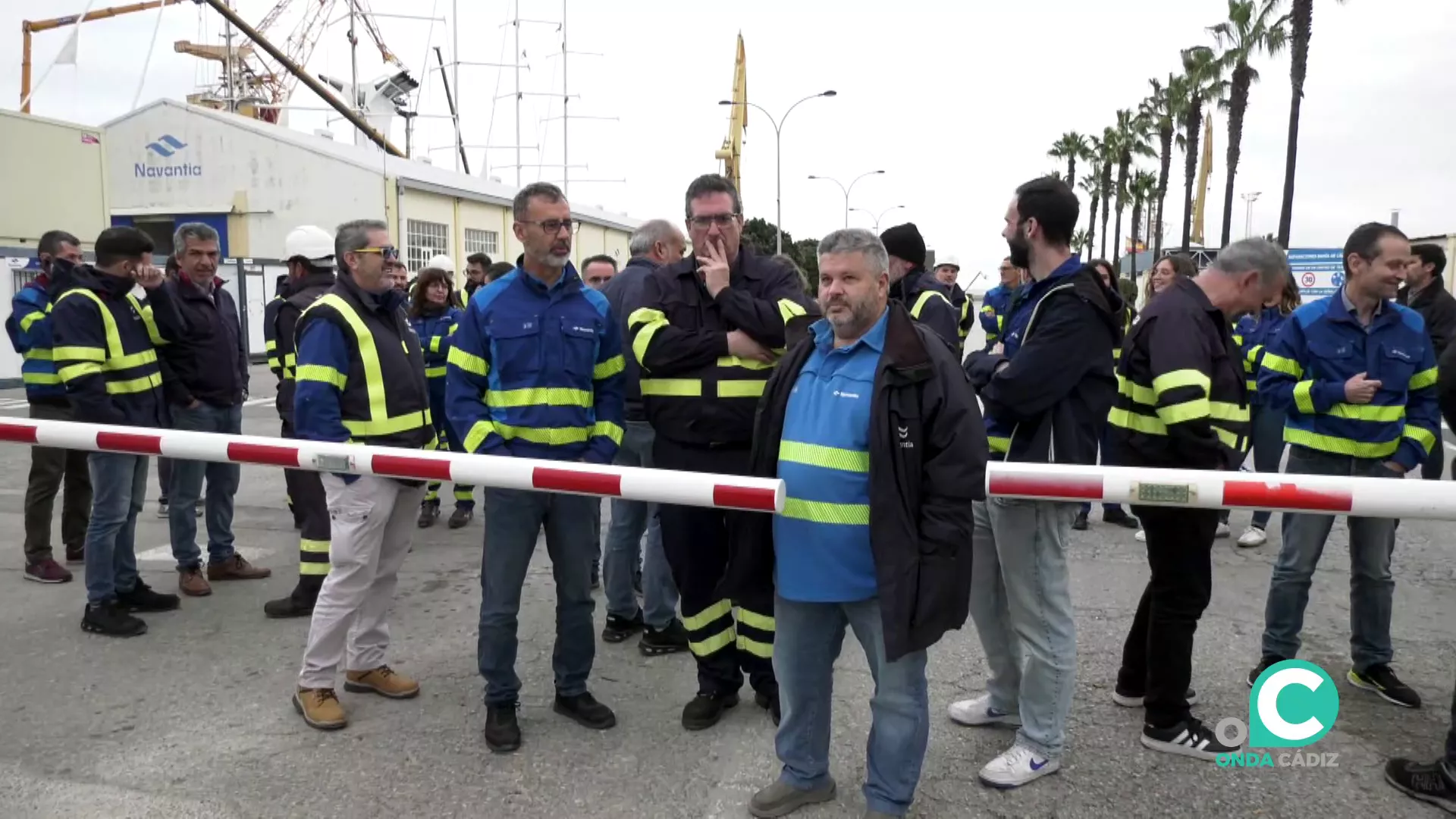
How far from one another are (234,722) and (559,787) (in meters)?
1.53

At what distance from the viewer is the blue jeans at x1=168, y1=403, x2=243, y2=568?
575cm

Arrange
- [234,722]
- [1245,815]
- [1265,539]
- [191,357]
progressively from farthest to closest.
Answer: [1265,539], [191,357], [234,722], [1245,815]

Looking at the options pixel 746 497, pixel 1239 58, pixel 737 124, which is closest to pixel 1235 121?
pixel 1239 58

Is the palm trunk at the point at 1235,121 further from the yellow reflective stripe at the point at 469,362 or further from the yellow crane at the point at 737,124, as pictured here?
the yellow reflective stripe at the point at 469,362

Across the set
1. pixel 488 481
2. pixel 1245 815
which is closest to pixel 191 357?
pixel 488 481

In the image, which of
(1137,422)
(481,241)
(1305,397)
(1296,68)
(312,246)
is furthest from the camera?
(481,241)

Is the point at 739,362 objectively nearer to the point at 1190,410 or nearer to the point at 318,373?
the point at 1190,410

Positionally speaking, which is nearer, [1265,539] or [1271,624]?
[1271,624]

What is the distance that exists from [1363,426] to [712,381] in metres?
2.80

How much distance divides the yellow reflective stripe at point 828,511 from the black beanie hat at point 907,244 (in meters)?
3.06

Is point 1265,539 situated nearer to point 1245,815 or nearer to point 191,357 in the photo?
point 1245,815

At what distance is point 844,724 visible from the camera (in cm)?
394

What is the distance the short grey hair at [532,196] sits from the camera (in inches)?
151

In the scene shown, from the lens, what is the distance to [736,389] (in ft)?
12.7
